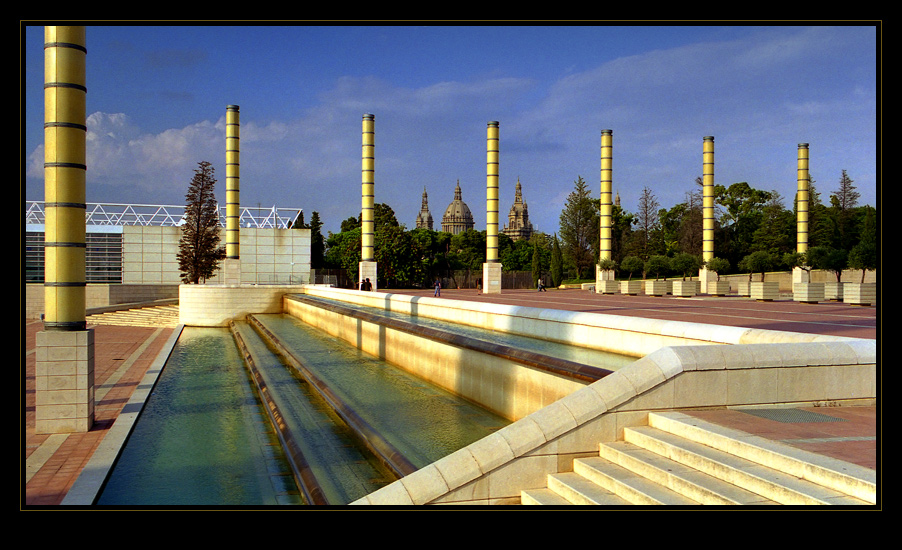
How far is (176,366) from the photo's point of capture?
16.9 m

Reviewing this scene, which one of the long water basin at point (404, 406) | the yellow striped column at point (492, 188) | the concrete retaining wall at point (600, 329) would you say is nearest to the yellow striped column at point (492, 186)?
the yellow striped column at point (492, 188)

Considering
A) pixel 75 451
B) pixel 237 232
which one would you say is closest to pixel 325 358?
pixel 75 451

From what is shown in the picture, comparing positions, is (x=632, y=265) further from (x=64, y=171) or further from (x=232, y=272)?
(x=64, y=171)

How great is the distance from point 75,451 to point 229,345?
1469 cm

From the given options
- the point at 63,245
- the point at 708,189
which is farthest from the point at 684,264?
the point at 63,245

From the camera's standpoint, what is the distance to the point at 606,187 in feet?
133

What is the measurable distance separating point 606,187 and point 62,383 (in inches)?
1379

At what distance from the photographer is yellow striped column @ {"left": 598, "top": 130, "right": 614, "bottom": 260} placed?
39.9 m

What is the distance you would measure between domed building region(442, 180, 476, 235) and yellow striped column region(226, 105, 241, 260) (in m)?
147

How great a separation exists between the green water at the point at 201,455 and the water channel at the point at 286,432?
1cm

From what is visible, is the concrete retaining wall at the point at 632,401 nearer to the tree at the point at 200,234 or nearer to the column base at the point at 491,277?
the column base at the point at 491,277

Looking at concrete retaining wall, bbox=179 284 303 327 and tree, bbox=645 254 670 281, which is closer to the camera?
concrete retaining wall, bbox=179 284 303 327

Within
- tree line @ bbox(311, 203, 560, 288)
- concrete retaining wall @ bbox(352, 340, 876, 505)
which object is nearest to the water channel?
concrete retaining wall @ bbox(352, 340, 876, 505)

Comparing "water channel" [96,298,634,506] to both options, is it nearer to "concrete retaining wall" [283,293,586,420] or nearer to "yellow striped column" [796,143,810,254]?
"concrete retaining wall" [283,293,586,420]
